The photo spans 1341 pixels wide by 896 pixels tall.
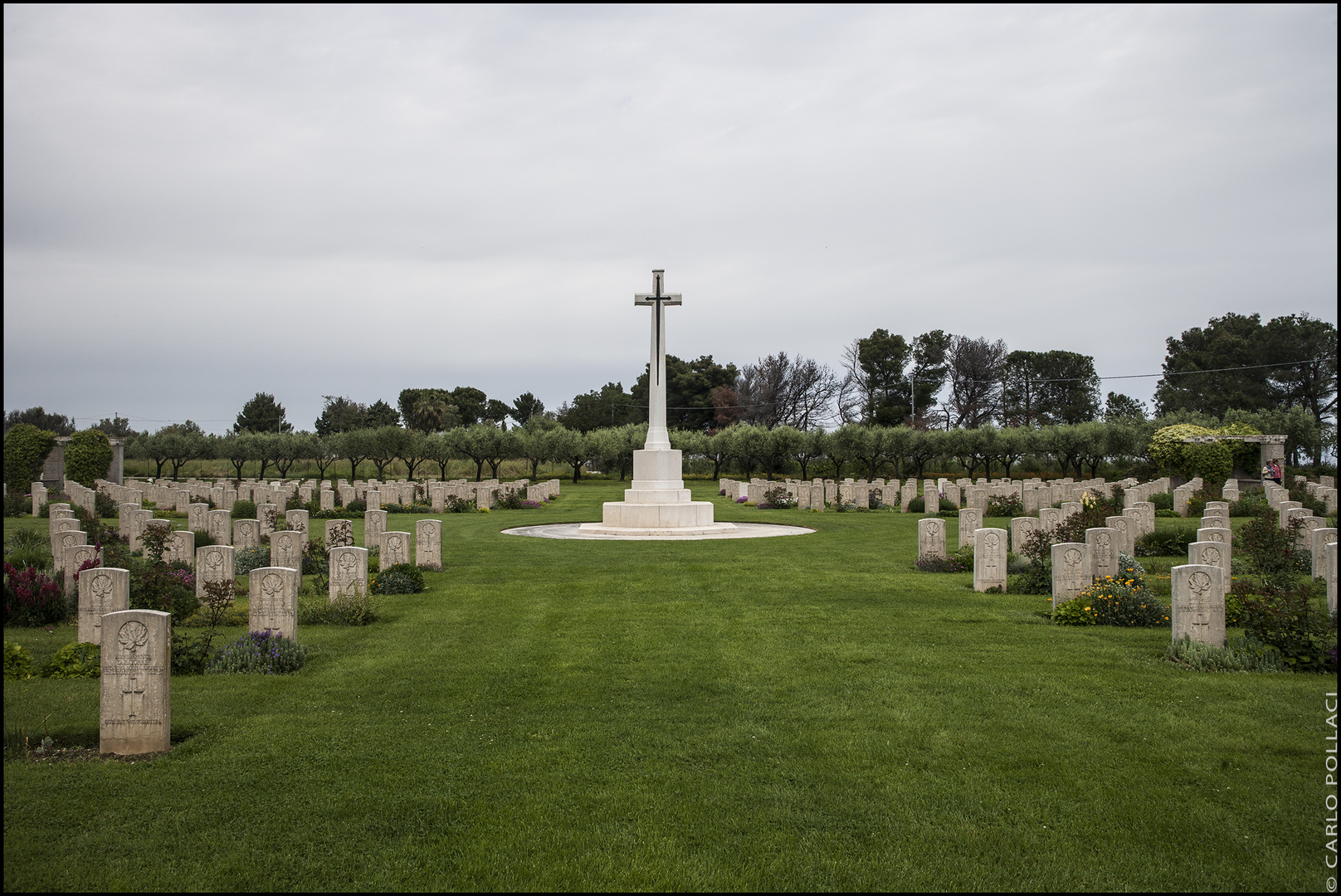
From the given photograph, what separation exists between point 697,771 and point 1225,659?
17.4 ft

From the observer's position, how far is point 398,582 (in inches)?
460

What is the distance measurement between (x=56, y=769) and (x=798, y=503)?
2615 cm

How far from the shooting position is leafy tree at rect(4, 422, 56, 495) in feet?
98.0

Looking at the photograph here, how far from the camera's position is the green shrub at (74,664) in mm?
7055

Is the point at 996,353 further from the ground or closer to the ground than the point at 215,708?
further from the ground

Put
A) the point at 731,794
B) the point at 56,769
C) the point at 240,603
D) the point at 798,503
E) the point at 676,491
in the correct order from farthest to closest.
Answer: the point at 798,503 → the point at 676,491 → the point at 240,603 → the point at 56,769 → the point at 731,794

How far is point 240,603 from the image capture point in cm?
1065

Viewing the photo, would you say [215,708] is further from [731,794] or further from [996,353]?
[996,353]

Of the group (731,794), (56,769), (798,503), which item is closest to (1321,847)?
(731,794)

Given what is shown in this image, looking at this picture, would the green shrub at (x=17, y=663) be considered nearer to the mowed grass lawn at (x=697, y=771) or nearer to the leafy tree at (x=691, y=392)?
the mowed grass lawn at (x=697, y=771)

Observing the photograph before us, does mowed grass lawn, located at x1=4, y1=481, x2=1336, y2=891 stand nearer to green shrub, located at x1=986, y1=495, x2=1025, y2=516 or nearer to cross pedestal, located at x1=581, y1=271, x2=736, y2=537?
cross pedestal, located at x1=581, y1=271, x2=736, y2=537

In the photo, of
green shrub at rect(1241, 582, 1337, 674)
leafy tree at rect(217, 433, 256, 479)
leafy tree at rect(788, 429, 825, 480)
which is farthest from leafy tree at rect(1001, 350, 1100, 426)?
green shrub at rect(1241, 582, 1337, 674)

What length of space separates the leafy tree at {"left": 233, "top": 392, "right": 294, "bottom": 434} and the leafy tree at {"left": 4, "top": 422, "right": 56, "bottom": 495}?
175ft

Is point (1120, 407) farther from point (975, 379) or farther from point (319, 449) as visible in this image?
point (319, 449)
